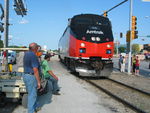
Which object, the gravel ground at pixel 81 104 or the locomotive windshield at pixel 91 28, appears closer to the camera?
the gravel ground at pixel 81 104

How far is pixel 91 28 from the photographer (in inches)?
578

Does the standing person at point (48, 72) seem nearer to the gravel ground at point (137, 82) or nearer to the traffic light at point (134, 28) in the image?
the gravel ground at point (137, 82)

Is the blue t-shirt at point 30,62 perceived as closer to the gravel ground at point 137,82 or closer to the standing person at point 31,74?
the standing person at point 31,74

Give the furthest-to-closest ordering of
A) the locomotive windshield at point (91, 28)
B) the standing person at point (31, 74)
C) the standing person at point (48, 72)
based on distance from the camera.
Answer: the locomotive windshield at point (91, 28) → the standing person at point (48, 72) → the standing person at point (31, 74)

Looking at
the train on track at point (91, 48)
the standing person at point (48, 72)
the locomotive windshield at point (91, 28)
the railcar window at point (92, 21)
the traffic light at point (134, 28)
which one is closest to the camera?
the standing person at point (48, 72)

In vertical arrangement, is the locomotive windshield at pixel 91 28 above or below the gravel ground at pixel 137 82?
above

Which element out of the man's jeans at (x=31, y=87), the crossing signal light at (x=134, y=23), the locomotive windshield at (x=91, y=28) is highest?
the crossing signal light at (x=134, y=23)

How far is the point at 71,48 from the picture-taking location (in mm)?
15180

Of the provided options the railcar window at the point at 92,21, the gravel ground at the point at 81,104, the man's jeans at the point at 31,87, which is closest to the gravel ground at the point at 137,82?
the gravel ground at the point at 81,104

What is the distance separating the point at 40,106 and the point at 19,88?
0.93 metres

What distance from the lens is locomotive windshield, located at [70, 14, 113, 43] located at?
14.2 metres

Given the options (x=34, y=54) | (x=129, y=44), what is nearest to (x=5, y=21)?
(x=34, y=54)

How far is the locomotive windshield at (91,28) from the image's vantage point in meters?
14.2

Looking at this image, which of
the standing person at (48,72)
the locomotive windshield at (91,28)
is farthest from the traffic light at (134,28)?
the standing person at (48,72)
